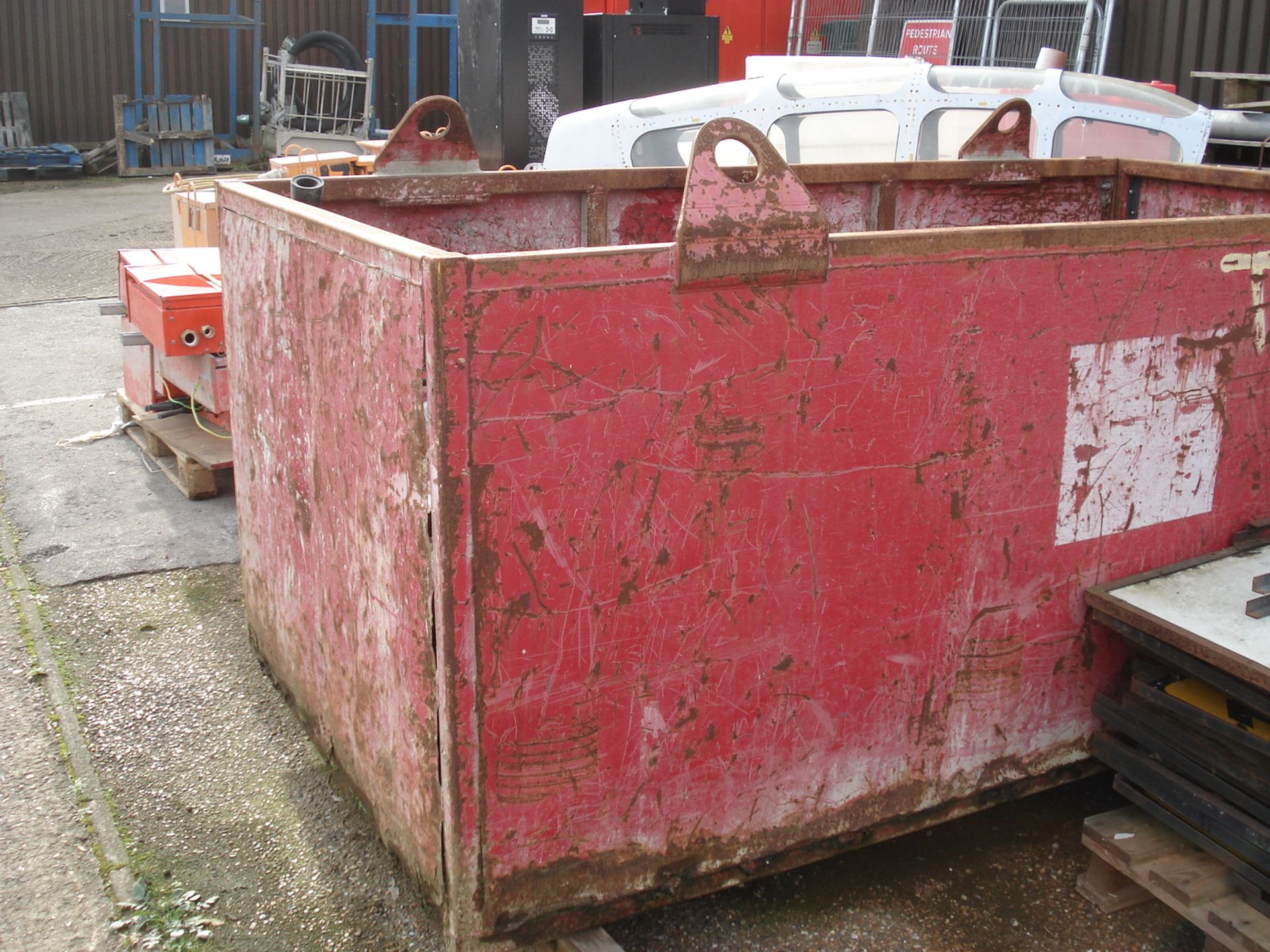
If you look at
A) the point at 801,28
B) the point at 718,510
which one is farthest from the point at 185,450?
the point at 801,28

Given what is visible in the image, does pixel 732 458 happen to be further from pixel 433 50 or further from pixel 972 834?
pixel 433 50

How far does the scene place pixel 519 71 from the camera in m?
8.78

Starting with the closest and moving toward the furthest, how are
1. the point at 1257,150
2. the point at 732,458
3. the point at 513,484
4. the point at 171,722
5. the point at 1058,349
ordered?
1. the point at 513,484
2. the point at 732,458
3. the point at 1058,349
4. the point at 171,722
5. the point at 1257,150

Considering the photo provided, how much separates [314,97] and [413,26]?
1.85 meters

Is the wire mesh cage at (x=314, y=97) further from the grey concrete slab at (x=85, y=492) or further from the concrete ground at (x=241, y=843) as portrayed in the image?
the concrete ground at (x=241, y=843)

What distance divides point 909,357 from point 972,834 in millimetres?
1235

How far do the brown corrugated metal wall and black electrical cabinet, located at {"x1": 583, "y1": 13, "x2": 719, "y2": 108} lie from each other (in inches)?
409

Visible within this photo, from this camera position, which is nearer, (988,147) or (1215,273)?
(1215,273)

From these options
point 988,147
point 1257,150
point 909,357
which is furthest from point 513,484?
point 1257,150

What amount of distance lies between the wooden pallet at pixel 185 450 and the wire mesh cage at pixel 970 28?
8.96m

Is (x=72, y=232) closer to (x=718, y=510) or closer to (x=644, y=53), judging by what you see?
(x=644, y=53)

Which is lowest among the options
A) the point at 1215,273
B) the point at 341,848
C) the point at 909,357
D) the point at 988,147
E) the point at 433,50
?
the point at 341,848

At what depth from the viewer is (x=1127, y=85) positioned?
573 centimetres

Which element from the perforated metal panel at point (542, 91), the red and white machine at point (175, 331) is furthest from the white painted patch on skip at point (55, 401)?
the perforated metal panel at point (542, 91)
